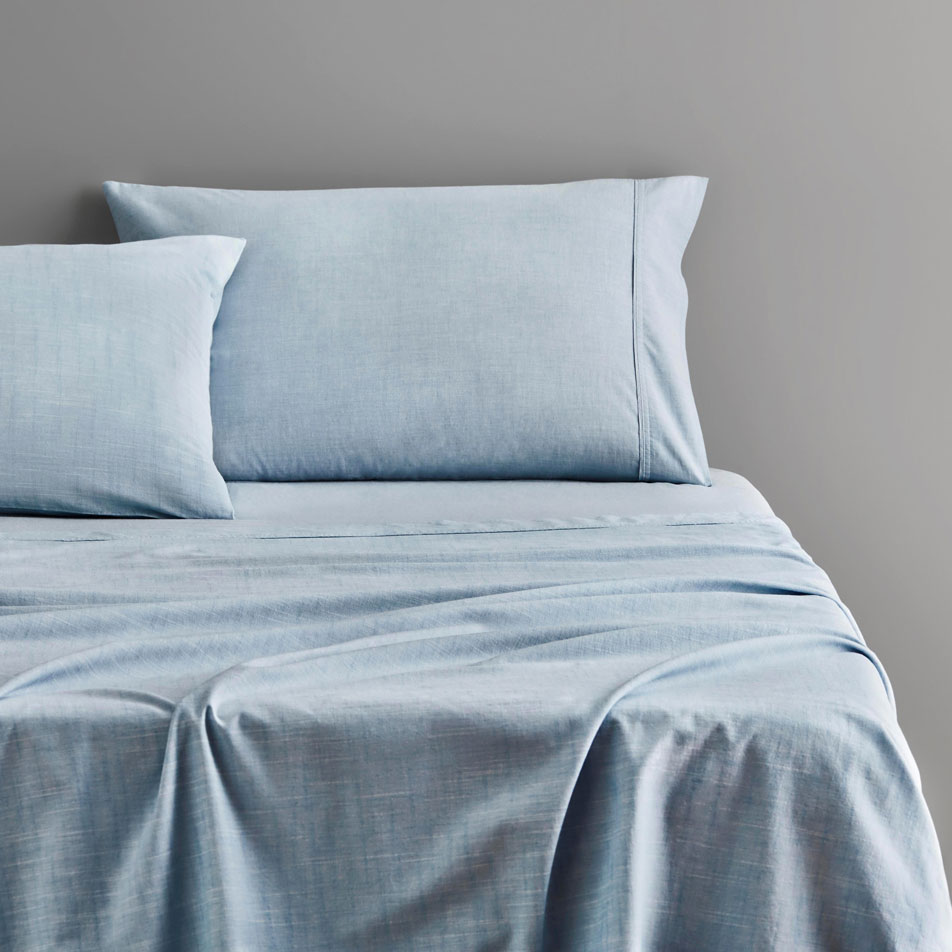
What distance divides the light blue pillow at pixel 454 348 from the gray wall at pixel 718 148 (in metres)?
0.32

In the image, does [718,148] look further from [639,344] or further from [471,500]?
[471,500]

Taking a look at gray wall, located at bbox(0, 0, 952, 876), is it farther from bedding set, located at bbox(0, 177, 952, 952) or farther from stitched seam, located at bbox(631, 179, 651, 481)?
bedding set, located at bbox(0, 177, 952, 952)

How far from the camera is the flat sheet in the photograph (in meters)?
1.59

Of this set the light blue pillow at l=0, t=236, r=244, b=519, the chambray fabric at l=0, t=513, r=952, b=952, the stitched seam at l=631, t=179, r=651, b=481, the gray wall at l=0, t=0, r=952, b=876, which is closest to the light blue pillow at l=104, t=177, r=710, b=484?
the stitched seam at l=631, t=179, r=651, b=481

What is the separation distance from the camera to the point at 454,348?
69.7 inches

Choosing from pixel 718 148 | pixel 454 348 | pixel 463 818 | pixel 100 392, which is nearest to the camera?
pixel 463 818

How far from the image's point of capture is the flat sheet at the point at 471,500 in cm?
159

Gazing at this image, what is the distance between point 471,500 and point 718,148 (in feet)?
3.19

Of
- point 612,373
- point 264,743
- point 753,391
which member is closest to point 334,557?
point 264,743

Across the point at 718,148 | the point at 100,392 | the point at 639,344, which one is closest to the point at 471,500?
the point at 639,344

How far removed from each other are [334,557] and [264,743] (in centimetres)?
40

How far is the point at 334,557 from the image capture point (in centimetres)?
125

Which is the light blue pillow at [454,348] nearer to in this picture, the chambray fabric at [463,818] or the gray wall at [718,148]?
the gray wall at [718,148]

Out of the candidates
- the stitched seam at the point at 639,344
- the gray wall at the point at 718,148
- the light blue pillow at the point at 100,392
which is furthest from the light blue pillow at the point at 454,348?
the gray wall at the point at 718,148
